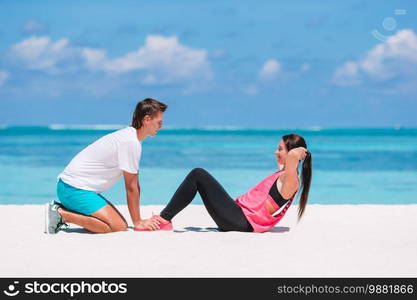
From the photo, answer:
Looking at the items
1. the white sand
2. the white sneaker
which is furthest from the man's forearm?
the white sneaker

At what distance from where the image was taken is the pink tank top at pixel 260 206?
6.12 metres

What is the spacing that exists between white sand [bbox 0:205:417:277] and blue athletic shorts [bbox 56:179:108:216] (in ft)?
0.82

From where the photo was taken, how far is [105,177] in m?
6.19

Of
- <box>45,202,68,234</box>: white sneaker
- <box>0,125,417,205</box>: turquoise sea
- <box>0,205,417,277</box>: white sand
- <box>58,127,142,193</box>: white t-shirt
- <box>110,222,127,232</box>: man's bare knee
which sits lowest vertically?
<box>0,205,417,277</box>: white sand

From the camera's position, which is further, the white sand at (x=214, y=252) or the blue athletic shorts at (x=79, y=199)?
the blue athletic shorts at (x=79, y=199)

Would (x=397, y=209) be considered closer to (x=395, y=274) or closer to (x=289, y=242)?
(x=289, y=242)

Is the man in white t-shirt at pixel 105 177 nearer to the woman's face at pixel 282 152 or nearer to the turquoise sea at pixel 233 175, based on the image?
the woman's face at pixel 282 152

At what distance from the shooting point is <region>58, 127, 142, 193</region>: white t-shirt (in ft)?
19.5

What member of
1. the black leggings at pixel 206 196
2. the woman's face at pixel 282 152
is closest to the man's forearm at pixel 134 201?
the black leggings at pixel 206 196

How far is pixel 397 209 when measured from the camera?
340 inches

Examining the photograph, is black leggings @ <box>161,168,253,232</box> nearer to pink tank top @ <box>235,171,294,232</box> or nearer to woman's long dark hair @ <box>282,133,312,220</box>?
pink tank top @ <box>235,171,294,232</box>

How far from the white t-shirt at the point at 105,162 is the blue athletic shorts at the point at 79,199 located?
5 cm

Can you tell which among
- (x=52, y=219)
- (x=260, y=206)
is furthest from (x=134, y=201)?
(x=260, y=206)

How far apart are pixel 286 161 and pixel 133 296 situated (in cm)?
213
